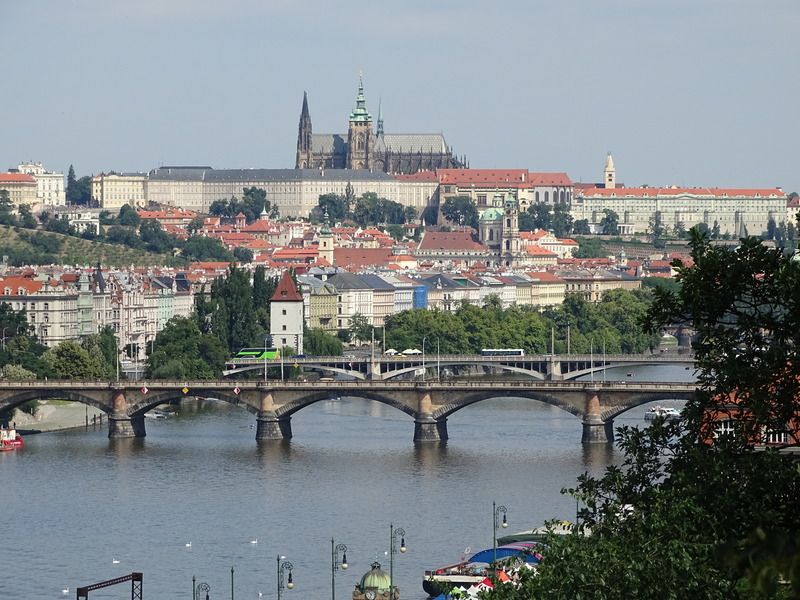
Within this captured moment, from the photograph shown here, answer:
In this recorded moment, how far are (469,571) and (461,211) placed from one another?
133m

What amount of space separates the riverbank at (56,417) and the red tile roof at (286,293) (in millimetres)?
16415

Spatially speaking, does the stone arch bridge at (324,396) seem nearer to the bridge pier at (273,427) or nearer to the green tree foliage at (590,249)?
the bridge pier at (273,427)

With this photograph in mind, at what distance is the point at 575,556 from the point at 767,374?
254 cm

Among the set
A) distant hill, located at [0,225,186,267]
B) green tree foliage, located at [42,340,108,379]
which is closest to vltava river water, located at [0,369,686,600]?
green tree foliage, located at [42,340,108,379]

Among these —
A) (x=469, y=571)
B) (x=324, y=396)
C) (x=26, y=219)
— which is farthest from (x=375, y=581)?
(x=26, y=219)

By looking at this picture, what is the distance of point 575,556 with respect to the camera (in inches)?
717

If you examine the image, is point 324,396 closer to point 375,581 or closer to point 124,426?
point 124,426

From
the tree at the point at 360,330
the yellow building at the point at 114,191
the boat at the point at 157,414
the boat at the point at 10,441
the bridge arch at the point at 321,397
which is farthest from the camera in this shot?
the yellow building at the point at 114,191

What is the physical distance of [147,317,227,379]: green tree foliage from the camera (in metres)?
63.7

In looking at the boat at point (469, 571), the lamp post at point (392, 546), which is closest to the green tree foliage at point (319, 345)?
the lamp post at point (392, 546)

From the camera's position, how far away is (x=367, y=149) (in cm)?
17450

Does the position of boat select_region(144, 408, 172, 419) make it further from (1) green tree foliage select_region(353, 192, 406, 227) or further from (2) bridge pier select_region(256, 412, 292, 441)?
(1) green tree foliage select_region(353, 192, 406, 227)

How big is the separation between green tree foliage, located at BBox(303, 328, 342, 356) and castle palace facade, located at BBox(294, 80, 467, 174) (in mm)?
89618

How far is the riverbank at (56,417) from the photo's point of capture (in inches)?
2118
